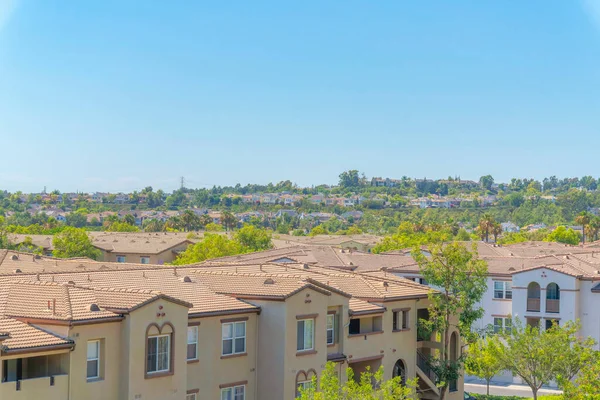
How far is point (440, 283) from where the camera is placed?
4544 cm

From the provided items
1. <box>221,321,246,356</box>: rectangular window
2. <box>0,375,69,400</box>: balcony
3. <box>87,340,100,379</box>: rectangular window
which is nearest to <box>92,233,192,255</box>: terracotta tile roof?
<box>221,321,246,356</box>: rectangular window

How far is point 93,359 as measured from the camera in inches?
1193

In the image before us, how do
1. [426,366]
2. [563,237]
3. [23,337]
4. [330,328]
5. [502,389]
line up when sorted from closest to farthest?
1. [23,337]
2. [330,328]
3. [426,366]
4. [502,389]
5. [563,237]

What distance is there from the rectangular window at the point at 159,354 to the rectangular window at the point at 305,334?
6654mm

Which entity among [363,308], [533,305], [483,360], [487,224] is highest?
[487,224]

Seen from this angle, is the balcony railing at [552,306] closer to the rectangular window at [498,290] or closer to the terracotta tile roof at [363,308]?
the rectangular window at [498,290]

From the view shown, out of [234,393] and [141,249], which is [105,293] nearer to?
[234,393]

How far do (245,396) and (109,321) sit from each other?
838cm

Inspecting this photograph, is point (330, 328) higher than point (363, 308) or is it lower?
lower

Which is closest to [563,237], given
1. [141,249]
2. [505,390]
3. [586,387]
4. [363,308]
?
[141,249]

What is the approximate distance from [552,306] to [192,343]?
33.5 meters

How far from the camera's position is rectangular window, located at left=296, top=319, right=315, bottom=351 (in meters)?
37.2

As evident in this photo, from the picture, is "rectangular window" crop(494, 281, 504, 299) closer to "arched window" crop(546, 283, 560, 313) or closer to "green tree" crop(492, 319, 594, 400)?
"arched window" crop(546, 283, 560, 313)

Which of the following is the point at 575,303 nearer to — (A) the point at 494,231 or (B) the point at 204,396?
(B) the point at 204,396
